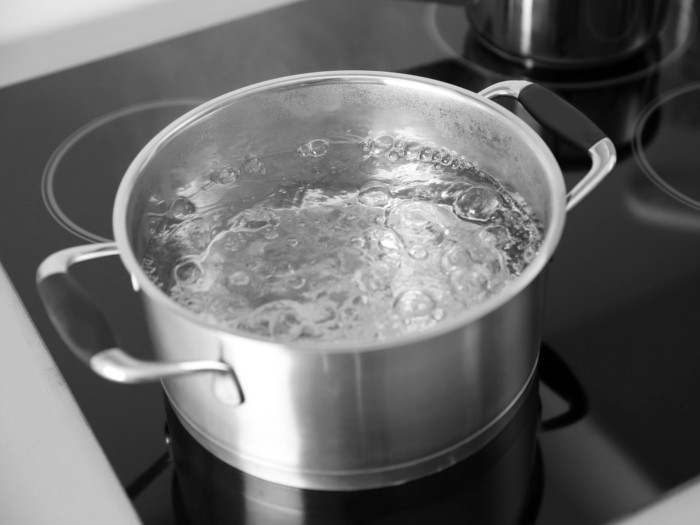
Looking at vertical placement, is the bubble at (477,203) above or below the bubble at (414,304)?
below

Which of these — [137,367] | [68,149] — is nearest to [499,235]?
[137,367]

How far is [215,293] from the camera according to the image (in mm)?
622

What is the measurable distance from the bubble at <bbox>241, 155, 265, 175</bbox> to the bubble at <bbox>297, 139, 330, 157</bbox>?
0.11ft

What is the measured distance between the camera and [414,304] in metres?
0.59

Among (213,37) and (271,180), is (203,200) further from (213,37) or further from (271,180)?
(213,37)

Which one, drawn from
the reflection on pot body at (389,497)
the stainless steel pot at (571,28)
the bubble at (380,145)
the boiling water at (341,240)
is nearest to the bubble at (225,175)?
the boiling water at (341,240)

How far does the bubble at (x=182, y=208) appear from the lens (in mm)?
685

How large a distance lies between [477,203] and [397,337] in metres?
0.21

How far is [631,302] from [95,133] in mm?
526

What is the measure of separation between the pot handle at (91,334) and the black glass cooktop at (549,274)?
0.37ft

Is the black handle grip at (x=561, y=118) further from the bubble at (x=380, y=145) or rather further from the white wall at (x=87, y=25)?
the white wall at (x=87, y=25)

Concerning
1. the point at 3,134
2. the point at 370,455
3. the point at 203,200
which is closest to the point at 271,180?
the point at 203,200

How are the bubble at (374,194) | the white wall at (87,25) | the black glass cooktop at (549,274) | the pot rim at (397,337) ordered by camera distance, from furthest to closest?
the white wall at (87,25), the bubble at (374,194), the black glass cooktop at (549,274), the pot rim at (397,337)

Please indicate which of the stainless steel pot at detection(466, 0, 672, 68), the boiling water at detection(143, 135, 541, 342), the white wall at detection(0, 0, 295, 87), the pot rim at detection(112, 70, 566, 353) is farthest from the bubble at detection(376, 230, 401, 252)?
the white wall at detection(0, 0, 295, 87)
